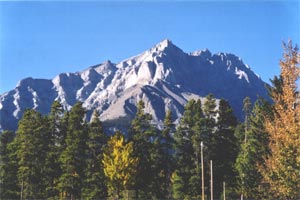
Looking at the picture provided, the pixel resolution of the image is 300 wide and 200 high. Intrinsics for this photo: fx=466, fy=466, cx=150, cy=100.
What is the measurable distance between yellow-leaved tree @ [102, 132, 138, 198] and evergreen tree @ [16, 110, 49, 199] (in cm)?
751

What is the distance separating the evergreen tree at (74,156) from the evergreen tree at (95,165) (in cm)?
75

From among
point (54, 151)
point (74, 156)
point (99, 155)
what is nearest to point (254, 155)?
point (99, 155)

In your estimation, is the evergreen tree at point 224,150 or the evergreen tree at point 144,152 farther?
the evergreen tree at point 144,152

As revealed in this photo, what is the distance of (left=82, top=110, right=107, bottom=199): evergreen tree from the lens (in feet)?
177

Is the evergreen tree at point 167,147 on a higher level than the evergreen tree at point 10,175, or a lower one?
higher

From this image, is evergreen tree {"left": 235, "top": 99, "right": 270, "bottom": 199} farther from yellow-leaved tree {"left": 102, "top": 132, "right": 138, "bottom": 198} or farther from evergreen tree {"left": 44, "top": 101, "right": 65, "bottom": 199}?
evergreen tree {"left": 44, "top": 101, "right": 65, "bottom": 199}

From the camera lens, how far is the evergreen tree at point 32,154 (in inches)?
2126

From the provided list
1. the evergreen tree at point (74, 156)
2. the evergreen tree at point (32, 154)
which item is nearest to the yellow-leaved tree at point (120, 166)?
the evergreen tree at point (74, 156)

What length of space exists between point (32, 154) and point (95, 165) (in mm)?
7505

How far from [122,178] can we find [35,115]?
42.8ft

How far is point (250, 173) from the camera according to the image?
49.3 meters

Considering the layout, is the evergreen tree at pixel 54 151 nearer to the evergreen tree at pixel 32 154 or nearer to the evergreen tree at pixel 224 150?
the evergreen tree at pixel 32 154

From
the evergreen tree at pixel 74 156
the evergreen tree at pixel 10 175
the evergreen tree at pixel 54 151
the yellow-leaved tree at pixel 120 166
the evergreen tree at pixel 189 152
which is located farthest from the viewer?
the evergreen tree at pixel 10 175

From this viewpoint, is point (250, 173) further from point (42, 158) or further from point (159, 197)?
point (42, 158)
